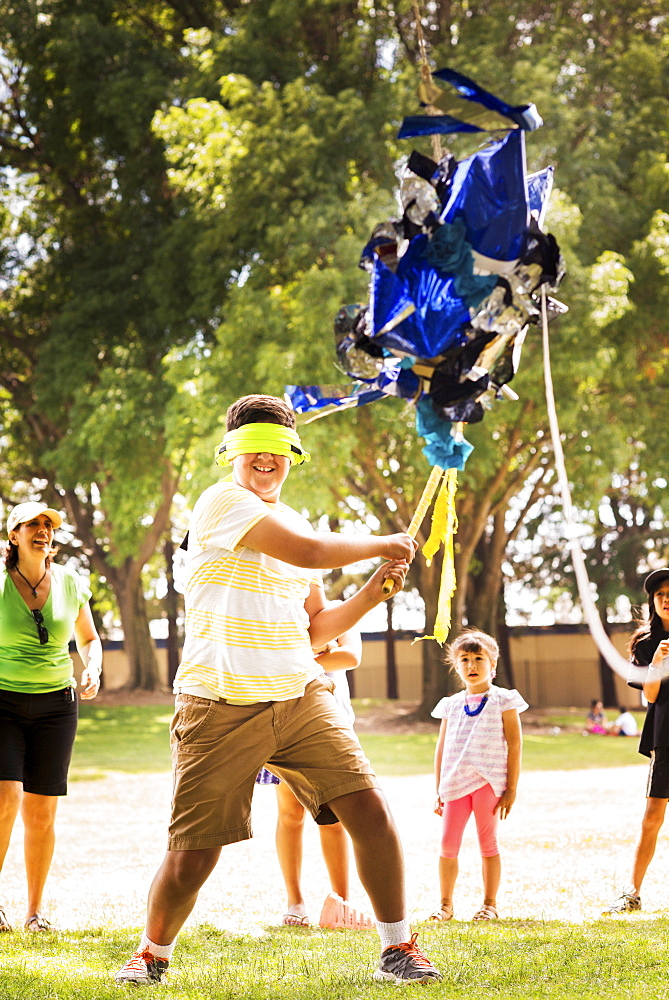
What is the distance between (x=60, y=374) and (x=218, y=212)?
4163 millimetres

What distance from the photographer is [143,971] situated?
2.90 meters

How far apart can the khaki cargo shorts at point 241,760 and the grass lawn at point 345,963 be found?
44cm

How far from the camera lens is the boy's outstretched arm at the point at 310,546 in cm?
293

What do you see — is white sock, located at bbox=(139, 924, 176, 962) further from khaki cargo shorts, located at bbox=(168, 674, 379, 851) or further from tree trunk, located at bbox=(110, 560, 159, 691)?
tree trunk, located at bbox=(110, 560, 159, 691)

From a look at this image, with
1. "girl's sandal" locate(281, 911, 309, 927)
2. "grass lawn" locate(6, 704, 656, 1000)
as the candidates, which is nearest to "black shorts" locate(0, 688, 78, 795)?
"grass lawn" locate(6, 704, 656, 1000)

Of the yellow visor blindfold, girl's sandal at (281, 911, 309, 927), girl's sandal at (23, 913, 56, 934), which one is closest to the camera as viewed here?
the yellow visor blindfold

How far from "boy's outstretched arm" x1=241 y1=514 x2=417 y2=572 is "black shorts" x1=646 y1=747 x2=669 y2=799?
6.36 ft

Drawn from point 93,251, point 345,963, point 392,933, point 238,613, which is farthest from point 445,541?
point 93,251

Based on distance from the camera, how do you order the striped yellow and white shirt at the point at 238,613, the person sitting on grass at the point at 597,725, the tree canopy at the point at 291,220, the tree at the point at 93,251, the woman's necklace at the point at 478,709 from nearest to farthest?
the striped yellow and white shirt at the point at 238,613, the woman's necklace at the point at 478,709, the tree canopy at the point at 291,220, the tree at the point at 93,251, the person sitting on grass at the point at 597,725

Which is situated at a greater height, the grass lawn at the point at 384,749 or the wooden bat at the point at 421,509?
the wooden bat at the point at 421,509

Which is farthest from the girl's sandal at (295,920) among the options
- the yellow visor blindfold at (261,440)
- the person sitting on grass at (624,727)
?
the person sitting on grass at (624,727)

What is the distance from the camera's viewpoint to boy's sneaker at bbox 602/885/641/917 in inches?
162

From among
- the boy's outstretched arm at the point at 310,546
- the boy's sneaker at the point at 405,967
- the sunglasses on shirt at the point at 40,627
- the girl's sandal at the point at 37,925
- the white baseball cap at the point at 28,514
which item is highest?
the white baseball cap at the point at 28,514

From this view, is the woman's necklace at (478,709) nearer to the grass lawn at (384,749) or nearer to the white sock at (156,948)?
the white sock at (156,948)
